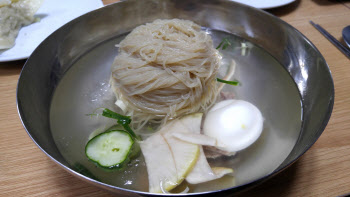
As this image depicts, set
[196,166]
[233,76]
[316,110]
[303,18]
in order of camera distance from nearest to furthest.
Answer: [196,166] → [316,110] → [233,76] → [303,18]

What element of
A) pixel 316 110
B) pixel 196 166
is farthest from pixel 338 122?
pixel 196 166

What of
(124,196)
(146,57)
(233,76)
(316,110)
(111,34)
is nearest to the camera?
Answer: (124,196)

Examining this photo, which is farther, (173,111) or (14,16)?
(14,16)

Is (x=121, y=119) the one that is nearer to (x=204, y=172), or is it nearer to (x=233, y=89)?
(x=204, y=172)

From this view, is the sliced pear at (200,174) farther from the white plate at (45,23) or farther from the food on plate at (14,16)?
the food on plate at (14,16)

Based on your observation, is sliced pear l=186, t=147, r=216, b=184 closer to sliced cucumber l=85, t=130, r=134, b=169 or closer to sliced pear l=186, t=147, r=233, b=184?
sliced pear l=186, t=147, r=233, b=184

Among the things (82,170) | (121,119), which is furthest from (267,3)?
(82,170)

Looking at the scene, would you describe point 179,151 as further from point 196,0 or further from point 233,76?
point 196,0

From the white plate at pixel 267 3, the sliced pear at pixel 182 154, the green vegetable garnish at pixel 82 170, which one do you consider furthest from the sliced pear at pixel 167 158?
the white plate at pixel 267 3
